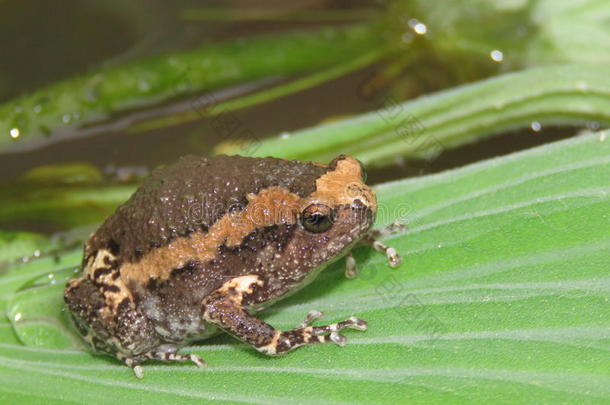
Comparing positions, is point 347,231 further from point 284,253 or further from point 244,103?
point 244,103

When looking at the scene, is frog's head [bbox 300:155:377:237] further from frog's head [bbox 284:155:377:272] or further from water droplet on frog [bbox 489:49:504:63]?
water droplet on frog [bbox 489:49:504:63]

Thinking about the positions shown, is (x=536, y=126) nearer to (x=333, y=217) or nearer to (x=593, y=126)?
(x=593, y=126)

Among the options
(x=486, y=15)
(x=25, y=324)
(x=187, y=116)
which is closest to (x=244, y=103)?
(x=187, y=116)

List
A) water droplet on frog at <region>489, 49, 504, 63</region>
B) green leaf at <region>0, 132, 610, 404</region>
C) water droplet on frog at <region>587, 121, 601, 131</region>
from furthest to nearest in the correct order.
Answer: water droplet on frog at <region>489, 49, 504, 63</region>
water droplet on frog at <region>587, 121, 601, 131</region>
green leaf at <region>0, 132, 610, 404</region>

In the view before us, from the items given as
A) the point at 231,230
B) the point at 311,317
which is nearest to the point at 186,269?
the point at 231,230

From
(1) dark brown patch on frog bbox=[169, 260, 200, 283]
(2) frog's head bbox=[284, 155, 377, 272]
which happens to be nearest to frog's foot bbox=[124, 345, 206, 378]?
(1) dark brown patch on frog bbox=[169, 260, 200, 283]

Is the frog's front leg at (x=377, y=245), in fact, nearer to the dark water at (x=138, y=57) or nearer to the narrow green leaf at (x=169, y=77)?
the dark water at (x=138, y=57)

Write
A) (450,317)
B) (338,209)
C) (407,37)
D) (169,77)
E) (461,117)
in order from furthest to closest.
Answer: (407,37), (169,77), (461,117), (338,209), (450,317)
